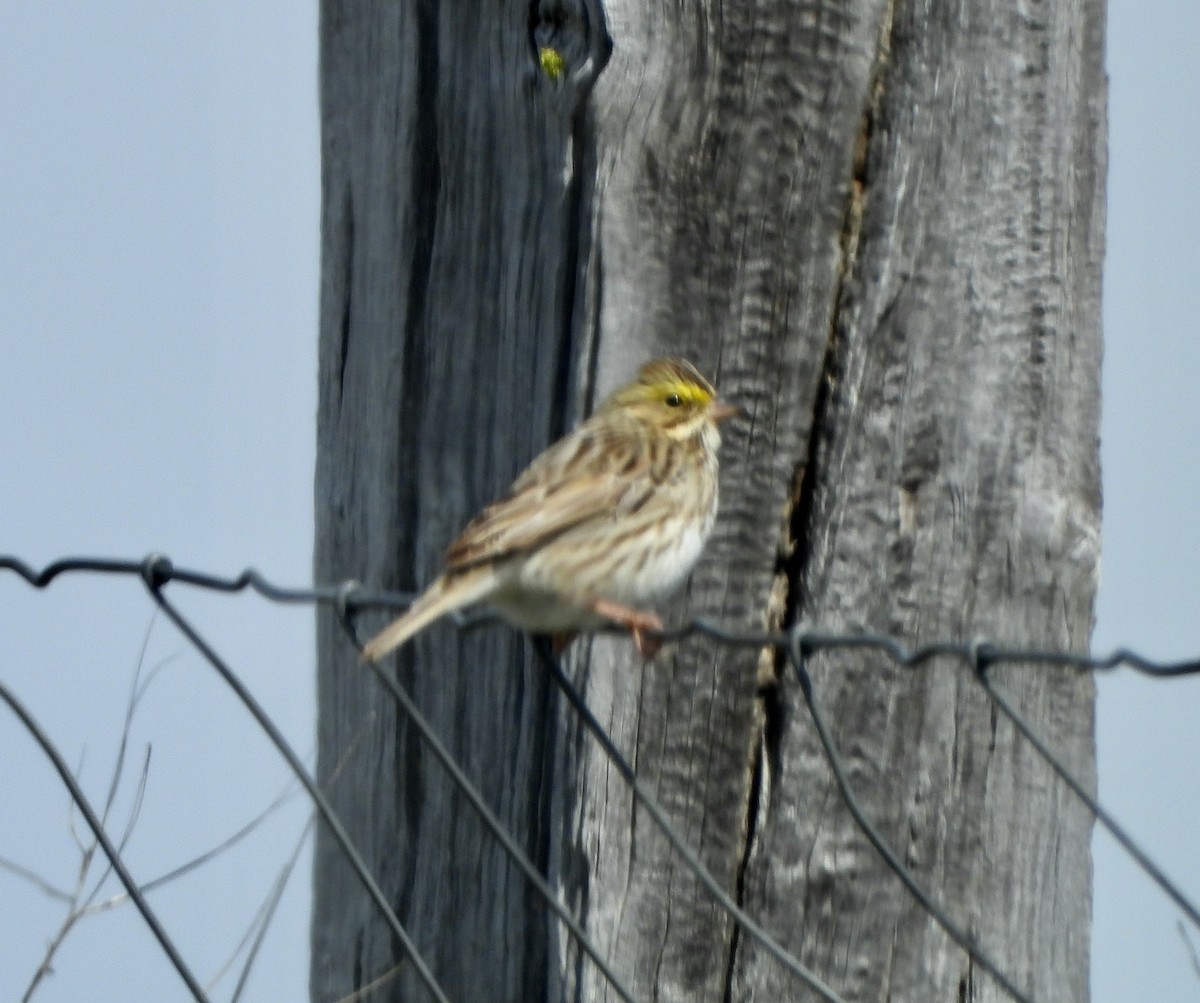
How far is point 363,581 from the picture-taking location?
446 centimetres

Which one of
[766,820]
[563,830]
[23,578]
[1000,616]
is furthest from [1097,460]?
[23,578]

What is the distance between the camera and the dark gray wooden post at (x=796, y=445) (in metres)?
4.01

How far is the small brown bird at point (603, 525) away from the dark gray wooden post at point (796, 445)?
108 millimetres

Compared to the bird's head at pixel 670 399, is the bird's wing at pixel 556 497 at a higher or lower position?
lower

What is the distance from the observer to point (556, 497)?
15.7ft

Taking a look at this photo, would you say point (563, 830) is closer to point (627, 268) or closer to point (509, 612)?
point (509, 612)

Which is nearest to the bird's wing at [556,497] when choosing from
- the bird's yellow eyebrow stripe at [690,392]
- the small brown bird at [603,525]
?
the small brown bird at [603,525]

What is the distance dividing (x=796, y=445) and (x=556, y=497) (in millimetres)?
854

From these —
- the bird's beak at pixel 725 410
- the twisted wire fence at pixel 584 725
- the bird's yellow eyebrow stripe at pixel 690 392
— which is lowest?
the twisted wire fence at pixel 584 725

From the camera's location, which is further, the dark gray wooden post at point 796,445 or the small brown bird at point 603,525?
the small brown bird at point 603,525

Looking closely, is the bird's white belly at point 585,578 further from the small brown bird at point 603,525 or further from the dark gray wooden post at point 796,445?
the dark gray wooden post at point 796,445

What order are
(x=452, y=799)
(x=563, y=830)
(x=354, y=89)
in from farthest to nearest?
(x=354, y=89) < (x=452, y=799) < (x=563, y=830)

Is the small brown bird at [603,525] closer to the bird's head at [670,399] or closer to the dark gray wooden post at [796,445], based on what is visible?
the bird's head at [670,399]

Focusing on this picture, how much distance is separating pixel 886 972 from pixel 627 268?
142 centimetres
